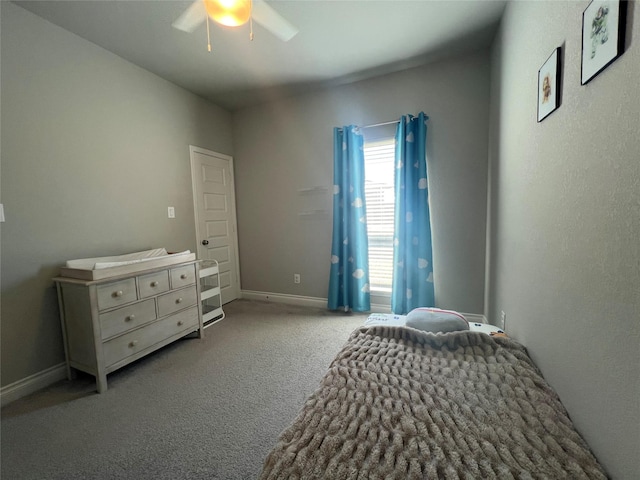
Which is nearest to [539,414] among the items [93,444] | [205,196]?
[93,444]

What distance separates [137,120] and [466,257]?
357 cm

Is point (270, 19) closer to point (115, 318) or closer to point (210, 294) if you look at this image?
point (115, 318)

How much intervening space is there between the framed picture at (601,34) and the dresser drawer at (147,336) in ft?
9.39

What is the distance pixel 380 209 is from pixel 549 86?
73.5 inches

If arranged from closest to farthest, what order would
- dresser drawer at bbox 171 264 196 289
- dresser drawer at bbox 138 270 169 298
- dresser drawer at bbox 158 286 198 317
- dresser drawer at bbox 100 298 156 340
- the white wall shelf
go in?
dresser drawer at bbox 100 298 156 340 < dresser drawer at bbox 138 270 169 298 < dresser drawer at bbox 158 286 198 317 < dresser drawer at bbox 171 264 196 289 < the white wall shelf

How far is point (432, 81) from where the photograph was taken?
2.57 metres

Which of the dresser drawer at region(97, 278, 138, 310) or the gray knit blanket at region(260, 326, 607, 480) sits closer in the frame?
the gray knit blanket at region(260, 326, 607, 480)

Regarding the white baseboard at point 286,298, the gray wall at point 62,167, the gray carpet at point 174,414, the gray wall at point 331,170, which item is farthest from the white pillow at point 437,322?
the gray wall at point 62,167

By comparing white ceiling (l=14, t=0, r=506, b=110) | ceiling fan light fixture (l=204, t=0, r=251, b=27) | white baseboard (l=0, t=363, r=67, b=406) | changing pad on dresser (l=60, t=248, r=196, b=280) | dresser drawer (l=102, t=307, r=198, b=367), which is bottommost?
white baseboard (l=0, t=363, r=67, b=406)

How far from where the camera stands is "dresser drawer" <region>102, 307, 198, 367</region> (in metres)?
1.81

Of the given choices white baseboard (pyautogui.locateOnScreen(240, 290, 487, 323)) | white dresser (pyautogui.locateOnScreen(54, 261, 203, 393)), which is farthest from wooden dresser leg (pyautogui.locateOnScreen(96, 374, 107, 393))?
white baseboard (pyautogui.locateOnScreen(240, 290, 487, 323))

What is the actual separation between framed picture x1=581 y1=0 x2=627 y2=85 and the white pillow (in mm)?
1193

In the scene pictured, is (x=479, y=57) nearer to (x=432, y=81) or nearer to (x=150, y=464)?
(x=432, y=81)

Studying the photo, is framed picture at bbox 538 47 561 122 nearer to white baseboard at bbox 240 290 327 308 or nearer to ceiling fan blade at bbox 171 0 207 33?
ceiling fan blade at bbox 171 0 207 33
